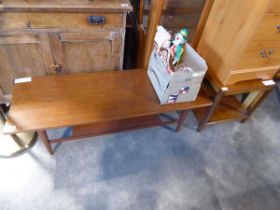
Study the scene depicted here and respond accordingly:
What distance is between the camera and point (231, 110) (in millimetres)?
1802

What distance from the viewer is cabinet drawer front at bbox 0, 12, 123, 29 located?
3.70 ft

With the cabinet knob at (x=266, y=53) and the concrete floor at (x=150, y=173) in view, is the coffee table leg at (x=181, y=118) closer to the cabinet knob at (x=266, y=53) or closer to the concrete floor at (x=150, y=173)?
the concrete floor at (x=150, y=173)

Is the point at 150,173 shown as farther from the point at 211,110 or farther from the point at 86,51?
the point at 86,51

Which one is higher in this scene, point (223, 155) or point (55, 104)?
point (55, 104)

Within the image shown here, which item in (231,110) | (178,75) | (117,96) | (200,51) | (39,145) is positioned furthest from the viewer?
(231,110)

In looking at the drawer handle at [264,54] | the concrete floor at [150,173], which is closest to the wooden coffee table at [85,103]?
the concrete floor at [150,173]

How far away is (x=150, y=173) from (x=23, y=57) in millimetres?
1119

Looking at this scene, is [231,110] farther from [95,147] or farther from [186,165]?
[95,147]

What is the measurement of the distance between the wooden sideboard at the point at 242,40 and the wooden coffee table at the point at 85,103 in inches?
10.3

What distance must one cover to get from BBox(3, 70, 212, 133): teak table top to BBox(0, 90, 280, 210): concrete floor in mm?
390

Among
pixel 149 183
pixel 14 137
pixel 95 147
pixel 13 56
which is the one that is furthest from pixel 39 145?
pixel 149 183

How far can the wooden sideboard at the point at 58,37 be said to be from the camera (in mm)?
1133

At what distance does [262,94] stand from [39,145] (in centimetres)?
171

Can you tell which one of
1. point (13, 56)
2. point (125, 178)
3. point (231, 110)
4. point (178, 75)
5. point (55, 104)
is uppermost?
point (178, 75)
